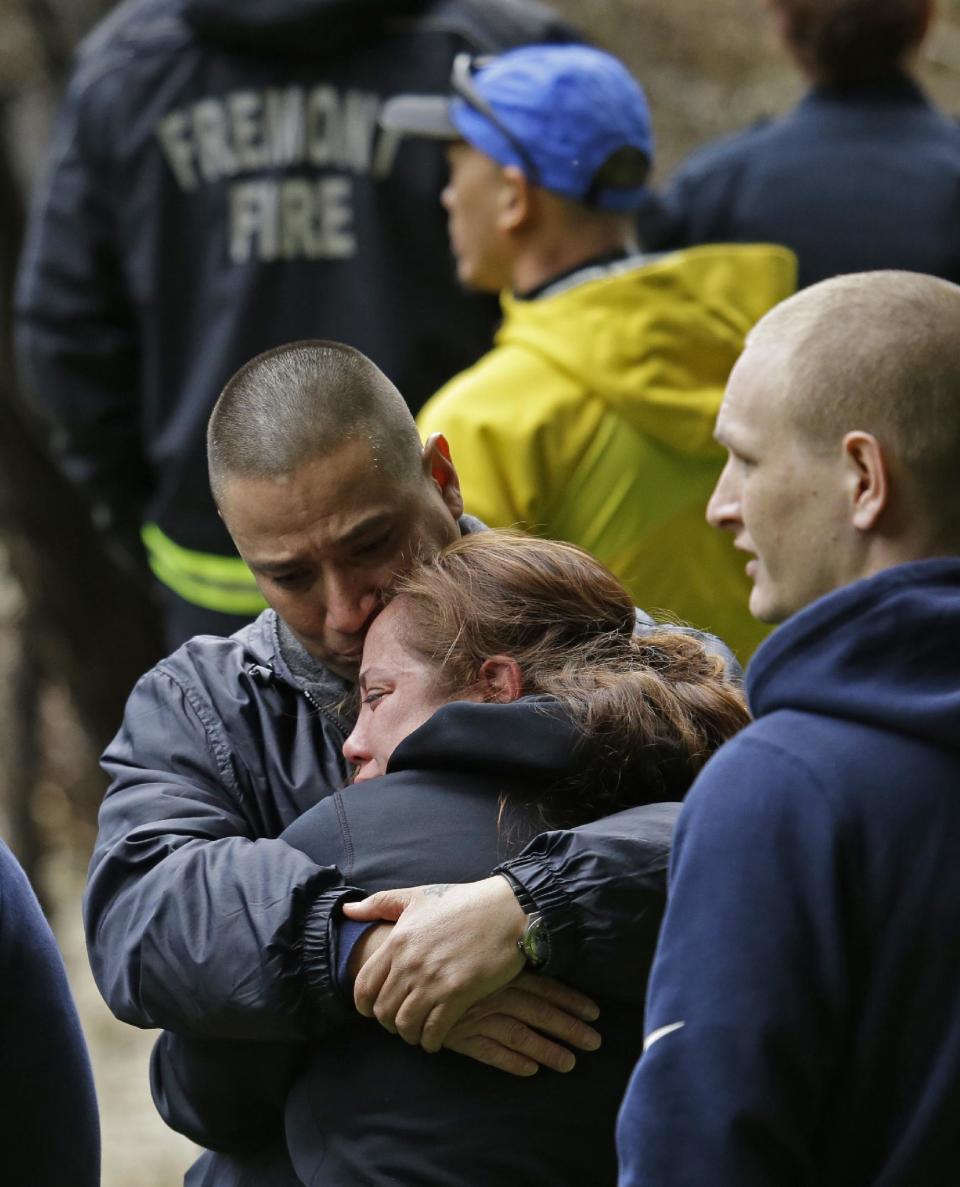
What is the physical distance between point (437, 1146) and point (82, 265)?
3198 mm

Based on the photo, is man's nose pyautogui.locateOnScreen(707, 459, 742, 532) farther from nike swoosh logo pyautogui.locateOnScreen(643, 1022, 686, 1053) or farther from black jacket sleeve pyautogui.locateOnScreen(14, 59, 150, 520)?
black jacket sleeve pyautogui.locateOnScreen(14, 59, 150, 520)

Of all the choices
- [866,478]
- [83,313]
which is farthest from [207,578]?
[866,478]

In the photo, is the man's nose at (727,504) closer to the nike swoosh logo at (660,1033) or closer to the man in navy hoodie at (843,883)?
the man in navy hoodie at (843,883)

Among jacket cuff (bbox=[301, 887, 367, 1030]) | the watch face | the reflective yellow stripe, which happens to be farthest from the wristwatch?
the reflective yellow stripe

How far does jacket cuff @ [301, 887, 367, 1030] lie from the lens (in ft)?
5.98

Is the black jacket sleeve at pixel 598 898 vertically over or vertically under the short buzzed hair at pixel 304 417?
under

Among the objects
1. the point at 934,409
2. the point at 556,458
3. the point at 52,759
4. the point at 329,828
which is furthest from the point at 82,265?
the point at 52,759

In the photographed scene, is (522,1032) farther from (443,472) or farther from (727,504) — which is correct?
(443,472)

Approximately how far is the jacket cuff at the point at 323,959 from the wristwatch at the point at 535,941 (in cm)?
18

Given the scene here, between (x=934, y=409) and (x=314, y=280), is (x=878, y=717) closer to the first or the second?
(x=934, y=409)

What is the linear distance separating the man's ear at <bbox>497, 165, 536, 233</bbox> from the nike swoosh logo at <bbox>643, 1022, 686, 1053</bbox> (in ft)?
6.75

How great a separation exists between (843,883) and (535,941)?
36 cm

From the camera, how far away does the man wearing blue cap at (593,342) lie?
125 inches

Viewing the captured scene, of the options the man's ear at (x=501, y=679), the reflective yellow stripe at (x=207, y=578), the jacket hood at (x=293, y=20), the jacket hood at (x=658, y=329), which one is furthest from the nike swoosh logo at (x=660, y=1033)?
the jacket hood at (x=293, y=20)
